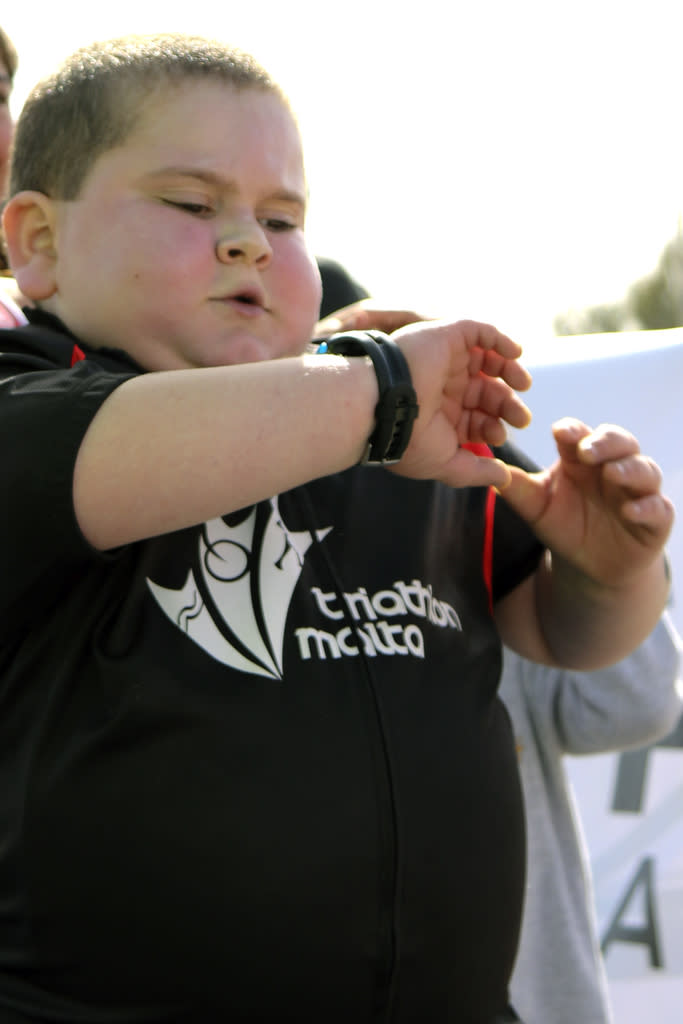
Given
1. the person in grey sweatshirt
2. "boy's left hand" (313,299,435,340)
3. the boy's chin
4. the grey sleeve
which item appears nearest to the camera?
the boy's chin

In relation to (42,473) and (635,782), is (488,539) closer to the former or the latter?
(42,473)

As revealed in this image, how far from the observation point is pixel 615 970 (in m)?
2.37

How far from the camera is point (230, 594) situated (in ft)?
3.92

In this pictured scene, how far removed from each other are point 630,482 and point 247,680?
1.63 ft

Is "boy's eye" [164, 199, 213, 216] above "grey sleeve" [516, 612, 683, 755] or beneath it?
above

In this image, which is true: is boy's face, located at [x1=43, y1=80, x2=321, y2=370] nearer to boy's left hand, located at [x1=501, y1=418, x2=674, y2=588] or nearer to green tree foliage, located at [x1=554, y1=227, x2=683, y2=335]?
boy's left hand, located at [x1=501, y1=418, x2=674, y2=588]

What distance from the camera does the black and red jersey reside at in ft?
3.53

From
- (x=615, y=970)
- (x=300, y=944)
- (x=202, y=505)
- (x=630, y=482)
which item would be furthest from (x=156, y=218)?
(x=615, y=970)

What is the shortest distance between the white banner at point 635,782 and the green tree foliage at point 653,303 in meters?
17.9

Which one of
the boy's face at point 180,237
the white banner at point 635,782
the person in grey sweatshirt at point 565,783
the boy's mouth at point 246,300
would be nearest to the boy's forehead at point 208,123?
the boy's face at point 180,237

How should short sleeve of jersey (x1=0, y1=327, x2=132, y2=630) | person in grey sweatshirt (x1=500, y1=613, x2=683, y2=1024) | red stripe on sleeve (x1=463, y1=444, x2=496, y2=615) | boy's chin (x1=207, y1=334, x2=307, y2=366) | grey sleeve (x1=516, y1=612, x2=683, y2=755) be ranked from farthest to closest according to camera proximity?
grey sleeve (x1=516, y1=612, x2=683, y2=755) → person in grey sweatshirt (x1=500, y1=613, x2=683, y2=1024) → red stripe on sleeve (x1=463, y1=444, x2=496, y2=615) → boy's chin (x1=207, y1=334, x2=307, y2=366) → short sleeve of jersey (x1=0, y1=327, x2=132, y2=630)

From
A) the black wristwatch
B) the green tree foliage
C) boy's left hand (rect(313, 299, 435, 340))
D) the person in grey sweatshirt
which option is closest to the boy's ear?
the black wristwatch

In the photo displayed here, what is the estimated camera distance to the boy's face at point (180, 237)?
124 cm

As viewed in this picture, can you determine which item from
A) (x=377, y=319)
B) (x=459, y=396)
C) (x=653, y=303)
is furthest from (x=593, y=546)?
(x=653, y=303)
